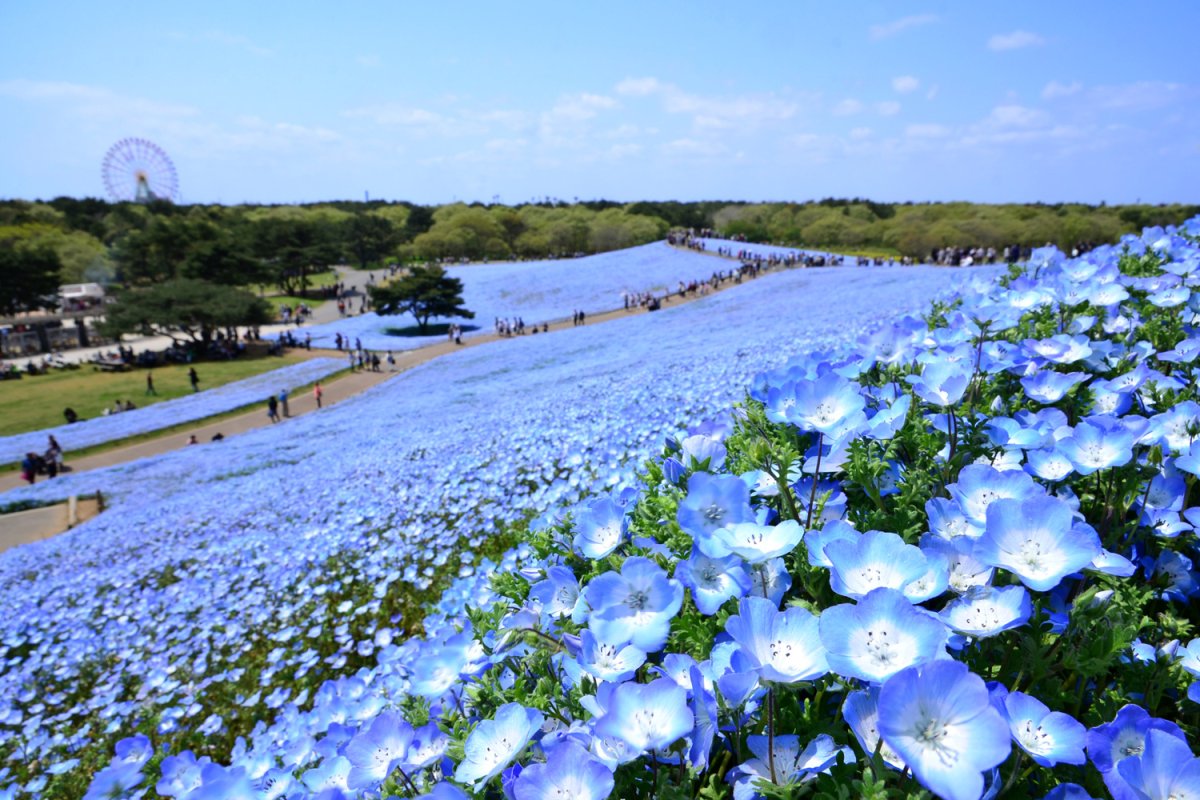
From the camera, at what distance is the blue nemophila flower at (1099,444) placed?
1599 millimetres

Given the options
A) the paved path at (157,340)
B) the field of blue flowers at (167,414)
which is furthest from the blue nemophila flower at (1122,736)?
the paved path at (157,340)

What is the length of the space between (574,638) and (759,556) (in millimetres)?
495

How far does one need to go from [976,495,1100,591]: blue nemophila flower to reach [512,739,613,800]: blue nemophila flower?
80 cm

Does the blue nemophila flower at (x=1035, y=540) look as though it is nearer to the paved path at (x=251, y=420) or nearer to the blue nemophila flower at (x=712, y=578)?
the blue nemophila flower at (x=712, y=578)

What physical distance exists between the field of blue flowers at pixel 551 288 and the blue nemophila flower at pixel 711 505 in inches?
1357

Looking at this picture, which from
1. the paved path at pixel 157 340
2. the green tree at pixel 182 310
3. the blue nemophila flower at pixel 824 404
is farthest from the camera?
the paved path at pixel 157 340

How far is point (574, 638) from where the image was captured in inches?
59.0

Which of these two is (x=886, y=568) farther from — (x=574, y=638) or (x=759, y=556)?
(x=574, y=638)

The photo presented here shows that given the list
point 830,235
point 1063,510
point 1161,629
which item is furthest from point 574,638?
point 830,235

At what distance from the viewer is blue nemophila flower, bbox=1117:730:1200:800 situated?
998mm

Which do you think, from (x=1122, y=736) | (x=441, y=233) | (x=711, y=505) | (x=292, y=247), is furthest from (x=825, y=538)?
(x=441, y=233)

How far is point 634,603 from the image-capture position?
142 cm

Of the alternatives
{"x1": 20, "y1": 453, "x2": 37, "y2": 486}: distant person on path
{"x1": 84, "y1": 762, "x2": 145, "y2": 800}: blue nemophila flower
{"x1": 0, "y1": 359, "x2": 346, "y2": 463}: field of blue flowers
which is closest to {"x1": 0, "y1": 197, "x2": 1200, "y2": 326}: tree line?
{"x1": 0, "y1": 359, "x2": 346, "y2": 463}: field of blue flowers

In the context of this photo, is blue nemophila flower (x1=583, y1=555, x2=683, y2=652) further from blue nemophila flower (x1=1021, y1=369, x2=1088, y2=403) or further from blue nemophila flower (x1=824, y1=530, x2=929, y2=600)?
blue nemophila flower (x1=1021, y1=369, x2=1088, y2=403)
